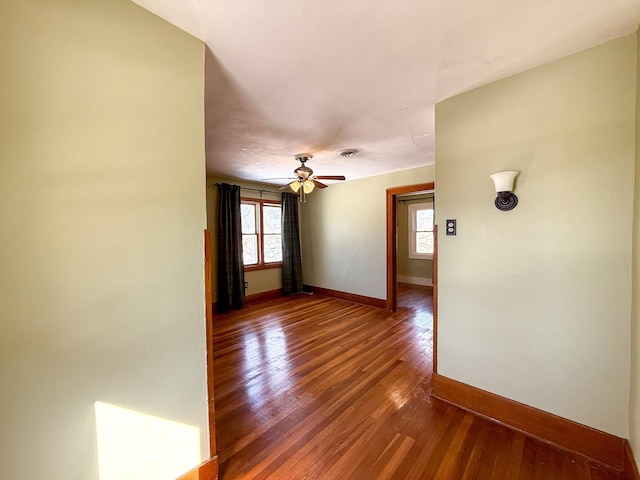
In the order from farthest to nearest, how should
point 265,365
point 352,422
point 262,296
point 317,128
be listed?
Answer: point 262,296 < point 265,365 < point 317,128 < point 352,422

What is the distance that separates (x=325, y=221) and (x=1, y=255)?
4653 millimetres

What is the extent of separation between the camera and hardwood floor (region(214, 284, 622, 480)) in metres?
1.42

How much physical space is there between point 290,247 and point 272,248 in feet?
1.25

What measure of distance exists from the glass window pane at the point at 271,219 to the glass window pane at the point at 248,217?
0.21 metres

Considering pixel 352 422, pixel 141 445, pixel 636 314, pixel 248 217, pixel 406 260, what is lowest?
pixel 352 422

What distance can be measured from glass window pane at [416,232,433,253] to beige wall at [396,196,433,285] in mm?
262

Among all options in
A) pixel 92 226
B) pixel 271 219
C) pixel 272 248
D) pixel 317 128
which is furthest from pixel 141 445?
pixel 271 219

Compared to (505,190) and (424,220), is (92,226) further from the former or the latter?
(424,220)

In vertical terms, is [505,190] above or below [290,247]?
above

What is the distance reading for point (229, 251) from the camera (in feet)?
14.5

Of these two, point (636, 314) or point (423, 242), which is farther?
point (423, 242)

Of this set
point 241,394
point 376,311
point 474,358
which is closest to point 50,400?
point 241,394

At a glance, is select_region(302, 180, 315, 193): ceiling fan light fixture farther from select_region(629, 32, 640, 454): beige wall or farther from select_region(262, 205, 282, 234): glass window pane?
select_region(629, 32, 640, 454): beige wall

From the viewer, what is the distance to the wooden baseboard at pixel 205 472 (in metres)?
1.29
